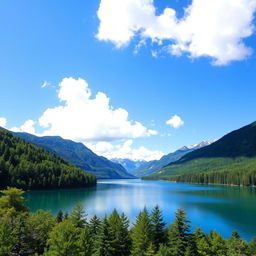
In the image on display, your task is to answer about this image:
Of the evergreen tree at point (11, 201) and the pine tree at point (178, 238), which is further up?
the evergreen tree at point (11, 201)

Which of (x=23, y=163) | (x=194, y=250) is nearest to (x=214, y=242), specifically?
(x=194, y=250)

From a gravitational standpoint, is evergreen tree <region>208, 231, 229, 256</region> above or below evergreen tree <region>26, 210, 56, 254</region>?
below

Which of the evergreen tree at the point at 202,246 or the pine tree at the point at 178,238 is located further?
the evergreen tree at the point at 202,246

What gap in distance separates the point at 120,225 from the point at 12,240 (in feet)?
60.2

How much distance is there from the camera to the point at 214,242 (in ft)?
136

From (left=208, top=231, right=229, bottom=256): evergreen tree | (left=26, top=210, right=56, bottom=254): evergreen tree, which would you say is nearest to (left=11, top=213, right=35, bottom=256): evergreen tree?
(left=26, top=210, right=56, bottom=254): evergreen tree

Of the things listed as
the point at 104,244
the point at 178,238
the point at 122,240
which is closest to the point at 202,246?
the point at 178,238

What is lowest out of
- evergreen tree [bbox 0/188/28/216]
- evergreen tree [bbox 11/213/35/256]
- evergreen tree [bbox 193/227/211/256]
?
evergreen tree [bbox 193/227/211/256]

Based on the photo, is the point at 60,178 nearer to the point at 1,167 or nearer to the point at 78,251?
the point at 1,167

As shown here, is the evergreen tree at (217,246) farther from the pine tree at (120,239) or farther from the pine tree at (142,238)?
the pine tree at (120,239)

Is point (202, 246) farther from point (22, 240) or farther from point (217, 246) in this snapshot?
point (22, 240)

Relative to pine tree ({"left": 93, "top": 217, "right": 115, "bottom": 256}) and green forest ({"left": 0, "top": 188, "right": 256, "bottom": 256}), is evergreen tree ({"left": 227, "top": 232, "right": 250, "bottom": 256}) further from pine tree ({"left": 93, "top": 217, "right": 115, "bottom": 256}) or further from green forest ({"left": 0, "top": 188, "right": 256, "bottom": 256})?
pine tree ({"left": 93, "top": 217, "right": 115, "bottom": 256})

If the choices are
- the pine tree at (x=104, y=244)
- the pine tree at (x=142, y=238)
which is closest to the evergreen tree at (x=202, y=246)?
the pine tree at (x=142, y=238)

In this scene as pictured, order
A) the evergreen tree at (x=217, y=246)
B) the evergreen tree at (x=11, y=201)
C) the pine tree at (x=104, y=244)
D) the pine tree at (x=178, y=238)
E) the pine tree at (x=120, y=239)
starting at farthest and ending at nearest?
1. the evergreen tree at (x=11, y=201)
2. the pine tree at (x=120, y=239)
3. the evergreen tree at (x=217, y=246)
4. the pine tree at (x=104, y=244)
5. the pine tree at (x=178, y=238)
